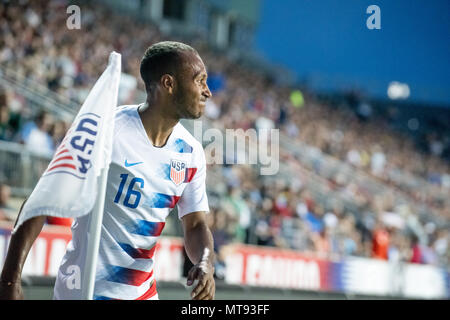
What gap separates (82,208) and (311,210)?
1111 centimetres

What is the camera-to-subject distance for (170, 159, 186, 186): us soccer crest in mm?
3576

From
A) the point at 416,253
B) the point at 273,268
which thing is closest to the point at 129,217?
the point at 273,268

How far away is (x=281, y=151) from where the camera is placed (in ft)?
58.1

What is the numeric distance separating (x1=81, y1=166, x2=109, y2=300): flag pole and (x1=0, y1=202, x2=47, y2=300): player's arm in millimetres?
246

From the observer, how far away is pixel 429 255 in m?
15.8

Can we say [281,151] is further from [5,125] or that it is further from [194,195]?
[194,195]

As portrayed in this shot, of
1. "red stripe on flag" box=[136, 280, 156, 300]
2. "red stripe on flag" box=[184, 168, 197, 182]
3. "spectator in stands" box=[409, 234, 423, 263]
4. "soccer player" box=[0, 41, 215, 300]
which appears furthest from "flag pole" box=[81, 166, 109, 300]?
"spectator in stands" box=[409, 234, 423, 263]

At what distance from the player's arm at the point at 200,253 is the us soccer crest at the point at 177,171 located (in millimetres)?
241

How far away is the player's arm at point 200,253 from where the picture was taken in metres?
3.30

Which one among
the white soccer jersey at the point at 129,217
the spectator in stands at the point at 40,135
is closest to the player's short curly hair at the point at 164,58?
the white soccer jersey at the point at 129,217

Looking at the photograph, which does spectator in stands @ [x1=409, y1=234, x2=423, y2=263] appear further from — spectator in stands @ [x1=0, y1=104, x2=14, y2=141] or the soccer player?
the soccer player

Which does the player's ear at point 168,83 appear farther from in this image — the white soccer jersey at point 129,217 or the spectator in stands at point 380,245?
the spectator in stands at point 380,245
